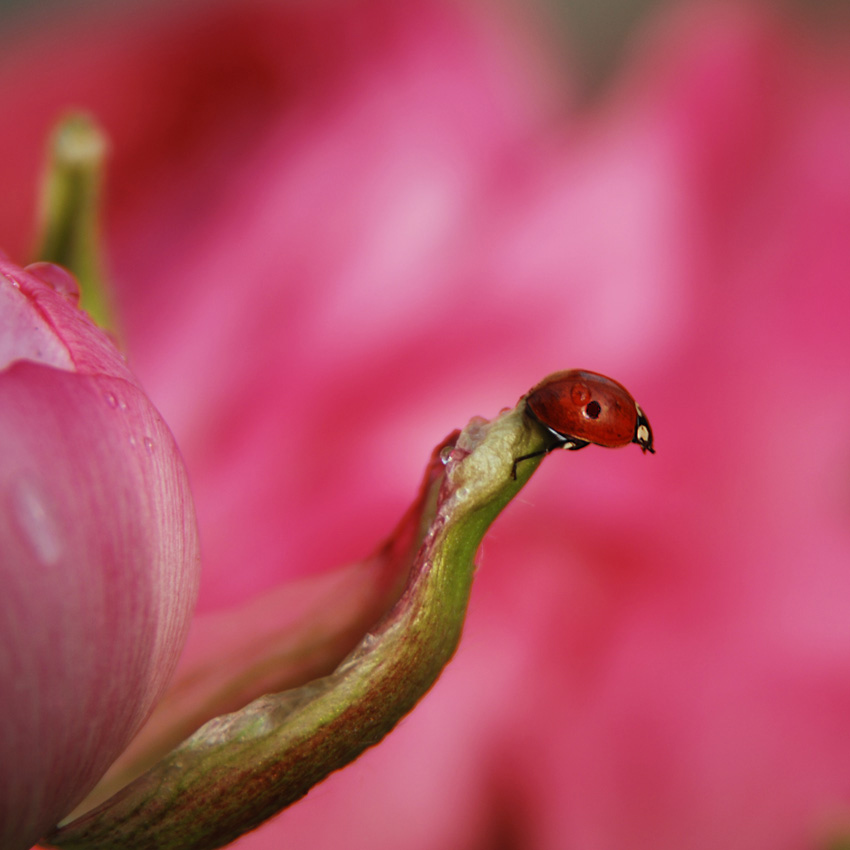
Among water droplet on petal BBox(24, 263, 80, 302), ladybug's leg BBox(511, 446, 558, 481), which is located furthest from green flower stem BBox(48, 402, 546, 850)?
water droplet on petal BBox(24, 263, 80, 302)

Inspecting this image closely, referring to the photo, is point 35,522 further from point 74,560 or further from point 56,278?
point 56,278

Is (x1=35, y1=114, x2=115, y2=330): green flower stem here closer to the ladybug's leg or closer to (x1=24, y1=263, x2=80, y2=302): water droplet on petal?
(x1=24, y1=263, x2=80, y2=302): water droplet on petal

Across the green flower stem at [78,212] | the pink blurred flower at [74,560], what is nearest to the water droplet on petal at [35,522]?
the pink blurred flower at [74,560]

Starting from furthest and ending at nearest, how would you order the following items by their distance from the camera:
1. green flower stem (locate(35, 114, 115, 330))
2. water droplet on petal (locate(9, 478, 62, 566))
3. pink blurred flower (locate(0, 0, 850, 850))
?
pink blurred flower (locate(0, 0, 850, 850)), green flower stem (locate(35, 114, 115, 330)), water droplet on petal (locate(9, 478, 62, 566))

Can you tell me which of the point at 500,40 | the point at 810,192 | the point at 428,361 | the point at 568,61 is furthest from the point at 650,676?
the point at 568,61

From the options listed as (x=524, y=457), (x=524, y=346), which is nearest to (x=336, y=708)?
(x=524, y=457)

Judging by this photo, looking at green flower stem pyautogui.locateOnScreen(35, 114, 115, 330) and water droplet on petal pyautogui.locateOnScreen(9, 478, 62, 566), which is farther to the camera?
green flower stem pyautogui.locateOnScreen(35, 114, 115, 330)

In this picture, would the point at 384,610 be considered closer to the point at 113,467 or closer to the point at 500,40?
the point at 113,467

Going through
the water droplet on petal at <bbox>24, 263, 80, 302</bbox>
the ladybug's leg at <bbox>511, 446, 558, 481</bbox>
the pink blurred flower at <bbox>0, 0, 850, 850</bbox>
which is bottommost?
the pink blurred flower at <bbox>0, 0, 850, 850</bbox>

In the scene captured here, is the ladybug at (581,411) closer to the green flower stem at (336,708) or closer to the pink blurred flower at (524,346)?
the green flower stem at (336,708)
